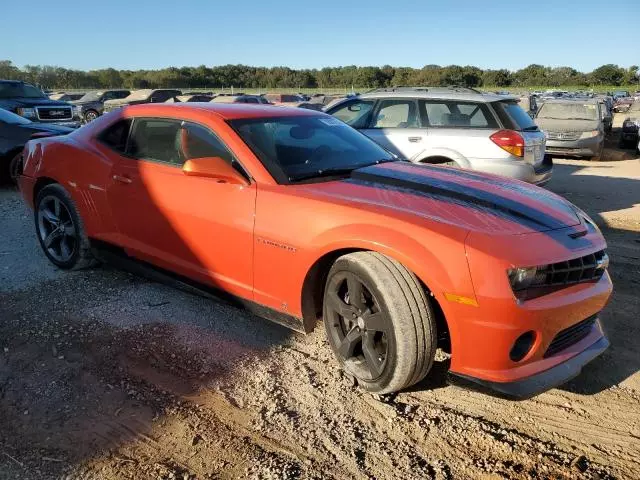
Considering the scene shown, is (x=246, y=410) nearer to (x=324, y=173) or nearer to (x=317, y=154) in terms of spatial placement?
(x=324, y=173)

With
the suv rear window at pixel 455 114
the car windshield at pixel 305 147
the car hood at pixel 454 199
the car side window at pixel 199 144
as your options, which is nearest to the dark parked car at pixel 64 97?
the suv rear window at pixel 455 114

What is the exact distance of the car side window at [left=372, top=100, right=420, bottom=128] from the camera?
7195 mm

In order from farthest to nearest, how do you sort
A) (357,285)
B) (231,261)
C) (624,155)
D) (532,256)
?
(624,155) → (231,261) → (357,285) → (532,256)

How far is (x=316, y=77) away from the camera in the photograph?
274 feet

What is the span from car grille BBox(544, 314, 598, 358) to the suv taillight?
399 centimetres

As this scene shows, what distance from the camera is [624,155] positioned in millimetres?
15258

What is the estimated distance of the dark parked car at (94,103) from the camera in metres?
26.7

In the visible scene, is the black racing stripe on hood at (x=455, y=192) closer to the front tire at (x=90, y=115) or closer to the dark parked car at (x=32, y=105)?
the dark parked car at (x=32, y=105)

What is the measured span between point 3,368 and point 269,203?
→ 6.12ft

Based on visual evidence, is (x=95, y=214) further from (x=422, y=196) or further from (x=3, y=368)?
(x=422, y=196)

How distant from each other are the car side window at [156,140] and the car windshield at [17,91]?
13834 millimetres

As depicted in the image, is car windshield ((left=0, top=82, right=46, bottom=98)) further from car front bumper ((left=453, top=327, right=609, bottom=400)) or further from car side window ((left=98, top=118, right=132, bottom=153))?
car front bumper ((left=453, top=327, right=609, bottom=400))

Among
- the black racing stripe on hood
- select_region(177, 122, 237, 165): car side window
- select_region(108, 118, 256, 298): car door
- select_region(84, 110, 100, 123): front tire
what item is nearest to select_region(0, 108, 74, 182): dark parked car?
select_region(108, 118, 256, 298): car door

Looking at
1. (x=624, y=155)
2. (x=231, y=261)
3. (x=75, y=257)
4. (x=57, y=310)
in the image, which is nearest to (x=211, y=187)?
(x=231, y=261)
